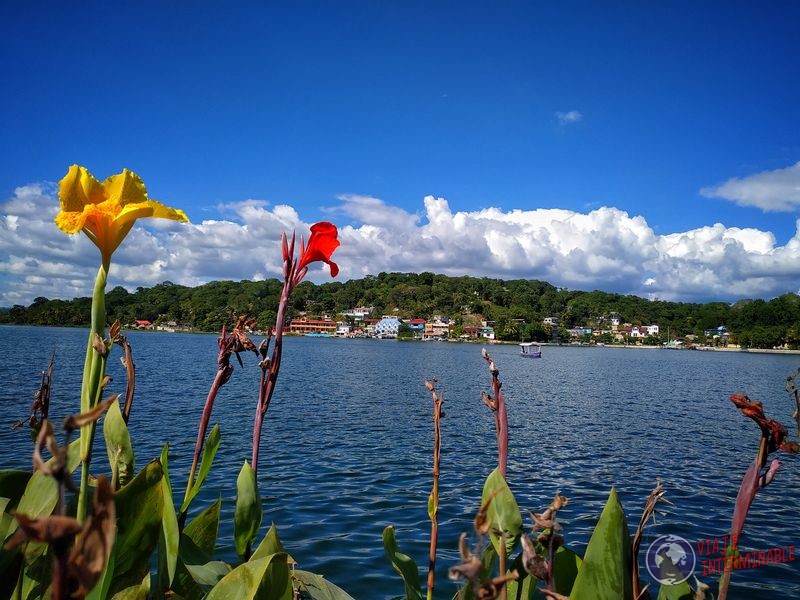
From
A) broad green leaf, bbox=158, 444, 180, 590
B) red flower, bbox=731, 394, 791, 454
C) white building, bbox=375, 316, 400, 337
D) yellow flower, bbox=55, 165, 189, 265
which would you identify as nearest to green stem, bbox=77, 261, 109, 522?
yellow flower, bbox=55, 165, 189, 265

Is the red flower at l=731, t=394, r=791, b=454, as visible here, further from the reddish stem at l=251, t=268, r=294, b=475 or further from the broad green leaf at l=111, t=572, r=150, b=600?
the broad green leaf at l=111, t=572, r=150, b=600

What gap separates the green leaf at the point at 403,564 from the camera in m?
2.20

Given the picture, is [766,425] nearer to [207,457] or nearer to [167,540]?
[167,540]

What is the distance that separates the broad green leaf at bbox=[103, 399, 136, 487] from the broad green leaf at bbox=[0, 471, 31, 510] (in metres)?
0.43

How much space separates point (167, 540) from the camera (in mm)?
2174

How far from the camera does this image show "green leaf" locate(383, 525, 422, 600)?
220cm

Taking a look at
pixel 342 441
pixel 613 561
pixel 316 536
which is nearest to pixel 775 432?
pixel 613 561

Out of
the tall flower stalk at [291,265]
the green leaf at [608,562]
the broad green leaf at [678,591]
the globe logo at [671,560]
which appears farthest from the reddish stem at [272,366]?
the broad green leaf at [678,591]

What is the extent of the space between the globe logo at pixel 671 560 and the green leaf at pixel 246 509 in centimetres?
160

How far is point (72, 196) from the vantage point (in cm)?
164

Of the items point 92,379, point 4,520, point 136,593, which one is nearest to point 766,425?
point 92,379

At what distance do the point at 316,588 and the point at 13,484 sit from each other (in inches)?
56.5

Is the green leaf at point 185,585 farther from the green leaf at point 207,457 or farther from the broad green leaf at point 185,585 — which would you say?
the green leaf at point 207,457

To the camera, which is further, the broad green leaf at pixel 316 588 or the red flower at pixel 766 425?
the broad green leaf at pixel 316 588
